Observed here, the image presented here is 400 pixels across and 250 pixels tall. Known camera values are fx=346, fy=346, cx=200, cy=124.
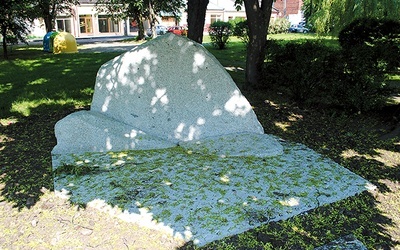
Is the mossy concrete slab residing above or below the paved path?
below

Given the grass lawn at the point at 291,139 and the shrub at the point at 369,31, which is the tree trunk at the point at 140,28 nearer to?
the shrub at the point at 369,31

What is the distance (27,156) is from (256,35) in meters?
6.52

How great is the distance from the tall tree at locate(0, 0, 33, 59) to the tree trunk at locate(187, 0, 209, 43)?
11328mm

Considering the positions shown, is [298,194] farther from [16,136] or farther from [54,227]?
[16,136]

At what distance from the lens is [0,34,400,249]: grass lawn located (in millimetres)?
3605

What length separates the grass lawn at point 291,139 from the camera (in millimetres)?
3605

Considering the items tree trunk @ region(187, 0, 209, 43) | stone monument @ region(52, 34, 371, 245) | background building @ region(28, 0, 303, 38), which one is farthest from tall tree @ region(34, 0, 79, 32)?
stone monument @ region(52, 34, 371, 245)

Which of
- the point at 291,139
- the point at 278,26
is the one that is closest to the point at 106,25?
the point at 278,26

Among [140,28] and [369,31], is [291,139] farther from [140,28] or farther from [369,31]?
[140,28]

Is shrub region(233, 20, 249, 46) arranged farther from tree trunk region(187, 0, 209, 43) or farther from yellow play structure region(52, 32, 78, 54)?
yellow play structure region(52, 32, 78, 54)

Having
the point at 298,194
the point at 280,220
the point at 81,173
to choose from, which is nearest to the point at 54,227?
the point at 81,173

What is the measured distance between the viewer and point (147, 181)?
4.50 metres

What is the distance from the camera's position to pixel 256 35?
9.45 metres

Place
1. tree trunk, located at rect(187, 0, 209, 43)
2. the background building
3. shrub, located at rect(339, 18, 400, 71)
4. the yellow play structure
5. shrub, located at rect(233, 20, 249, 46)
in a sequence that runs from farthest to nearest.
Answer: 1. the background building
2. the yellow play structure
3. shrub, located at rect(233, 20, 249, 46)
4. shrub, located at rect(339, 18, 400, 71)
5. tree trunk, located at rect(187, 0, 209, 43)
